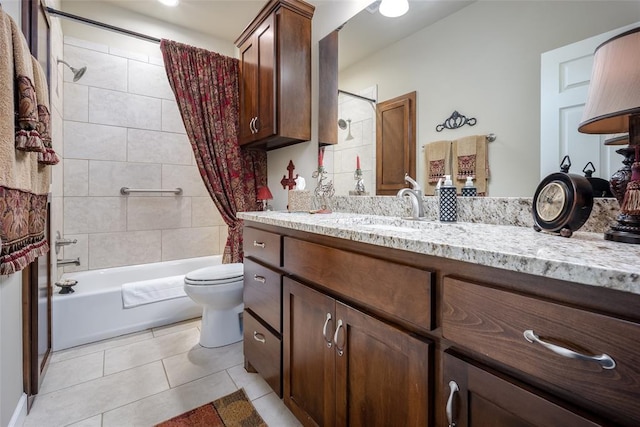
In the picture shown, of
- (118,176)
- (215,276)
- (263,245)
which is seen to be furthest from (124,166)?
(263,245)

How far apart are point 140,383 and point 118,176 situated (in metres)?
1.80

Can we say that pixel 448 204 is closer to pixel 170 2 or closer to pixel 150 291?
pixel 150 291

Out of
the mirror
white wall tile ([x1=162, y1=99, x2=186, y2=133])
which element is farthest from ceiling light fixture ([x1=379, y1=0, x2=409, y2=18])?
white wall tile ([x1=162, y1=99, x2=186, y2=133])

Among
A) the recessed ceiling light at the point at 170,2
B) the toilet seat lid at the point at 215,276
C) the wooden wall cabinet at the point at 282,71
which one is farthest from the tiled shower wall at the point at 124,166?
the wooden wall cabinet at the point at 282,71

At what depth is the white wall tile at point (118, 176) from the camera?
8.18 ft

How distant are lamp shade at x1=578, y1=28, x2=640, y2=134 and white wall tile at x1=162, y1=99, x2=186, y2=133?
298cm

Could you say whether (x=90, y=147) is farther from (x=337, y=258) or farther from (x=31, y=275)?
(x=337, y=258)

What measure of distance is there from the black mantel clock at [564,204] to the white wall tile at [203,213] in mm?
2696

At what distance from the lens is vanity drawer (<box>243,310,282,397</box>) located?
51.1 inches

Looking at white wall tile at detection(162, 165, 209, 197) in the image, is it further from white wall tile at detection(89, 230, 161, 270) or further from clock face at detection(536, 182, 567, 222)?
clock face at detection(536, 182, 567, 222)

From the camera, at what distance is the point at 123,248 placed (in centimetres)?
261

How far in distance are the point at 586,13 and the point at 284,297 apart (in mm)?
1416

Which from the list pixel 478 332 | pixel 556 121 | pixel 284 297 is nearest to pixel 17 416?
pixel 284 297

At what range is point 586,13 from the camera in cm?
91
